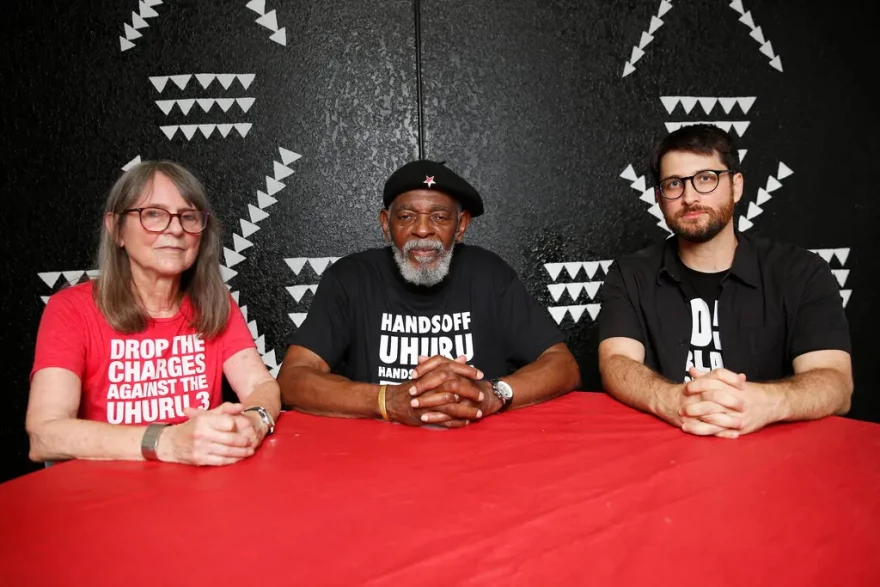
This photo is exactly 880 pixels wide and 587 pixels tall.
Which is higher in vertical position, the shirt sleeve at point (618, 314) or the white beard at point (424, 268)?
the white beard at point (424, 268)

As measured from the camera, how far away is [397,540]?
862mm

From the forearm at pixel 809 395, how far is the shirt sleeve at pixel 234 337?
1.32 meters

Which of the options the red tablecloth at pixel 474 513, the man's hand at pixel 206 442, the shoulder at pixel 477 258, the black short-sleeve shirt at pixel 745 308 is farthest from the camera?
the shoulder at pixel 477 258

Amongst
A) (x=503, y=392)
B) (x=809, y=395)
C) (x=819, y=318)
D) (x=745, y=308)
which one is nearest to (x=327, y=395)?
(x=503, y=392)

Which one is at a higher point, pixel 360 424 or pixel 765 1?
pixel 765 1

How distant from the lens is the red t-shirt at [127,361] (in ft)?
4.98

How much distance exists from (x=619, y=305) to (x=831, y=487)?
959mm

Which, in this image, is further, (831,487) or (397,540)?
(831,487)

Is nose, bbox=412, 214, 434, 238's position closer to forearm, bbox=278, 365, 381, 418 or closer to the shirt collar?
forearm, bbox=278, 365, 381, 418

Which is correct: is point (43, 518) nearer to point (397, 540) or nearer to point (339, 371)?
point (397, 540)

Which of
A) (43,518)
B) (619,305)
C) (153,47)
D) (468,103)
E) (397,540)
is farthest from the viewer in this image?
(468,103)

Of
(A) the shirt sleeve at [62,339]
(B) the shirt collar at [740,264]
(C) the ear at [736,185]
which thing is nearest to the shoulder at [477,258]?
(B) the shirt collar at [740,264]

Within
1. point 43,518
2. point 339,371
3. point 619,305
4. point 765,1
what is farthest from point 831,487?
point 765,1

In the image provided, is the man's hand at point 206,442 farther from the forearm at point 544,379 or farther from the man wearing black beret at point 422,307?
the forearm at point 544,379
